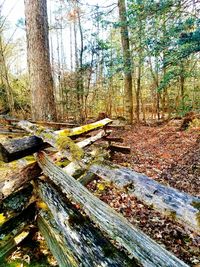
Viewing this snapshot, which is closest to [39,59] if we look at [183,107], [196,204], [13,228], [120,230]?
[13,228]

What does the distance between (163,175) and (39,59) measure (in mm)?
4945

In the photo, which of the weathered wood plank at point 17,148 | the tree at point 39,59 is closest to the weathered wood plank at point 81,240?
the weathered wood plank at point 17,148

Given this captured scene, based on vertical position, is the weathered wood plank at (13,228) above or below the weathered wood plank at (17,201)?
below

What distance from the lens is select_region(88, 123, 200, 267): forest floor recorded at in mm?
3609

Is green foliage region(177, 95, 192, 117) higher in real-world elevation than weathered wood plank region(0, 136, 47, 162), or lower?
higher

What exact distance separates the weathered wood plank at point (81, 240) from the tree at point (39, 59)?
493 cm

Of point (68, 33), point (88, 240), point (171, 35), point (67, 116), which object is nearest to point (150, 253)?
point (88, 240)

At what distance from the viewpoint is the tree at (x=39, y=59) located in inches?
282

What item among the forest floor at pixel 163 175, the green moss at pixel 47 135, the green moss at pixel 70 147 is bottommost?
the forest floor at pixel 163 175

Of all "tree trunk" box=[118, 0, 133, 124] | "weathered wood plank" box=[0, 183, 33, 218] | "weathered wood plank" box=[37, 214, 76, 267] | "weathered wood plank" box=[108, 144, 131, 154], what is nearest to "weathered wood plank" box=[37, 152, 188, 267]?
"weathered wood plank" box=[37, 214, 76, 267]

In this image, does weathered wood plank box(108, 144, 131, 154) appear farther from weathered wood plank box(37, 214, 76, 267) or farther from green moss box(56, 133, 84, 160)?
green moss box(56, 133, 84, 160)

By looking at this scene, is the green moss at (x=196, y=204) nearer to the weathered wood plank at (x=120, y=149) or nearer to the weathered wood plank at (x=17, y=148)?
the weathered wood plank at (x=17, y=148)

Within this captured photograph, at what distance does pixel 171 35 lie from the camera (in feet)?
25.2

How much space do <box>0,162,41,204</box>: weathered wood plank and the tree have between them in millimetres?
4589
